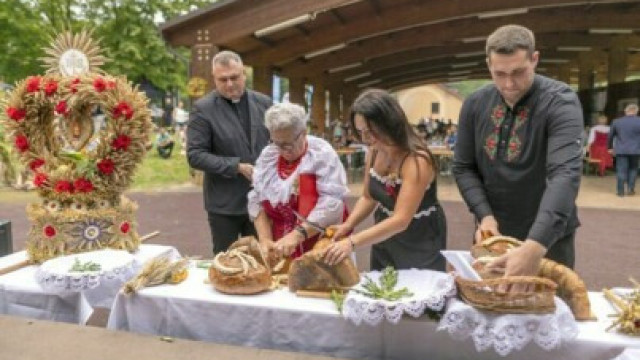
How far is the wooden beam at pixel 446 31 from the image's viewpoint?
424 inches

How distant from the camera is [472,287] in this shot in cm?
174

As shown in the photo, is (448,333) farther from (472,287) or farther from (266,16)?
(266,16)

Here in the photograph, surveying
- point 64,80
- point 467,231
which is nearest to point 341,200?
point 64,80

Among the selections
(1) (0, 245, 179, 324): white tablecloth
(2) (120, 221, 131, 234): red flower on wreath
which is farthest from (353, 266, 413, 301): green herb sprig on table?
(2) (120, 221, 131, 234): red flower on wreath

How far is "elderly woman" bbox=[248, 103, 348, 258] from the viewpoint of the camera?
2.41m

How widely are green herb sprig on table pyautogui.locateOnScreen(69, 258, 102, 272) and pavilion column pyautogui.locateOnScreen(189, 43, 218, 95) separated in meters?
7.13

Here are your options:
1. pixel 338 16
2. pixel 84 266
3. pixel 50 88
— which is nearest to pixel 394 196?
pixel 84 266

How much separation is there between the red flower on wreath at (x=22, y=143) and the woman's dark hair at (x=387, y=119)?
5.40 ft

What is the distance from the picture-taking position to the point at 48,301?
2348 millimetres

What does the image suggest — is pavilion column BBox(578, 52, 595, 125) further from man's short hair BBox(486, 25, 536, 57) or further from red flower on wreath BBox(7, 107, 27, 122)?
red flower on wreath BBox(7, 107, 27, 122)

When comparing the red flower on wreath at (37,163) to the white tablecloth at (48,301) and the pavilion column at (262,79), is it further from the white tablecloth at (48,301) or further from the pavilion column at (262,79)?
the pavilion column at (262,79)

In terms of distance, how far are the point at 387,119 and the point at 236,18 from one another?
723cm

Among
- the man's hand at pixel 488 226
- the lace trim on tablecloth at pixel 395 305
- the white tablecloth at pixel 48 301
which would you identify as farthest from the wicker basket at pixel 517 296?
the white tablecloth at pixel 48 301

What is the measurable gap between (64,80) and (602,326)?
255 cm
